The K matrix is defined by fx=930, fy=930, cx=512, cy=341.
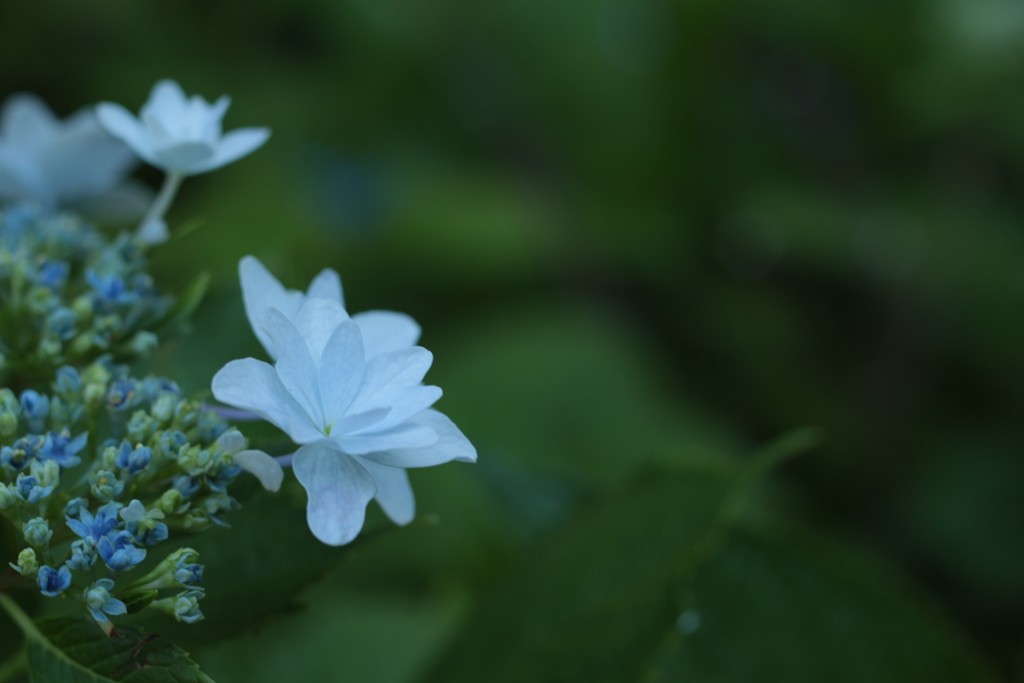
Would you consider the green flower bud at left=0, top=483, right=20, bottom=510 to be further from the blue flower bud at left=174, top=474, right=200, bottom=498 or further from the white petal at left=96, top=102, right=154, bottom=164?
the white petal at left=96, top=102, right=154, bottom=164

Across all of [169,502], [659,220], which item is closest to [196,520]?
[169,502]

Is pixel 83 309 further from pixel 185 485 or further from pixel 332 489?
pixel 332 489

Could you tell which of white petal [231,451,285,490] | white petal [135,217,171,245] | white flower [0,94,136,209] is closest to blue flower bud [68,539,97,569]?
white petal [231,451,285,490]

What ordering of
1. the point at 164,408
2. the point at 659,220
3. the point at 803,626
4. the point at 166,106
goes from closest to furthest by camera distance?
the point at 164,408 → the point at 166,106 → the point at 803,626 → the point at 659,220

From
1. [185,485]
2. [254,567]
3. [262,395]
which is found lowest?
[254,567]

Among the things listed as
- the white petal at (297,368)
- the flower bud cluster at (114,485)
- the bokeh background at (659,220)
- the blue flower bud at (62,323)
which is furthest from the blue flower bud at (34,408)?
the bokeh background at (659,220)

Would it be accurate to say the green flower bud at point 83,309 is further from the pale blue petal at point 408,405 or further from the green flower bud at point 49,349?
the pale blue petal at point 408,405

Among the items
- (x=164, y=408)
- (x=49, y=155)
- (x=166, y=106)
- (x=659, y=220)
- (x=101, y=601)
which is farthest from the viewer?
(x=659, y=220)
